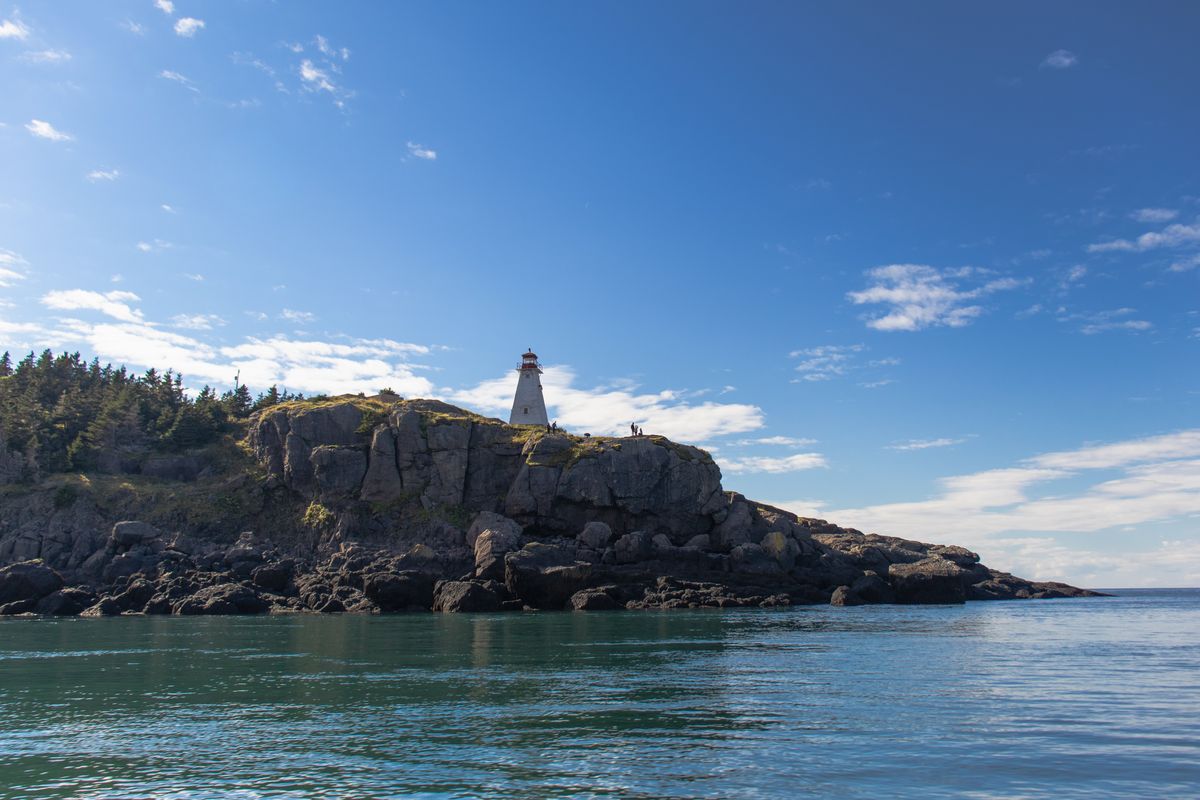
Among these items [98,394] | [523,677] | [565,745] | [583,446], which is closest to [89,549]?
[98,394]

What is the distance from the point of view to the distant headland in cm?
7088

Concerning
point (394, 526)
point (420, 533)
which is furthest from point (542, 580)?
point (394, 526)

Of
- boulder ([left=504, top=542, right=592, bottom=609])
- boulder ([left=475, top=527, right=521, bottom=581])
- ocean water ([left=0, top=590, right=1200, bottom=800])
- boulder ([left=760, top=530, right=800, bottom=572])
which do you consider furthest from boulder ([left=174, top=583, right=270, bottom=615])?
boulder ([left=760, top=530, right=800, bottom=572])

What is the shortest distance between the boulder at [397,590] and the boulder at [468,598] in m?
1.62

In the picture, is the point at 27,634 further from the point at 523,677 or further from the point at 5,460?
the point at 5,460

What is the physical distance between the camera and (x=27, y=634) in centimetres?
5028

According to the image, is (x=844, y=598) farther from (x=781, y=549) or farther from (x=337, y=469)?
(x=337, y=469)

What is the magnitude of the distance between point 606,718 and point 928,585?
2623 inches

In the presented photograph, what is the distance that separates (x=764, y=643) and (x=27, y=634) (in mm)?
44193

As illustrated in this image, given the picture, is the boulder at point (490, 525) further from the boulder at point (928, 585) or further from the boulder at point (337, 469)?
the boulder at point (928, 585)

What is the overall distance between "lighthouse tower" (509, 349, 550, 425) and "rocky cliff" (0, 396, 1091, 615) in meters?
12.1

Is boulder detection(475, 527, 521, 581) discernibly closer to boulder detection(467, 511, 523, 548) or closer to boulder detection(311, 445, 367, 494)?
boulder detection(467, 511, 523, 548)

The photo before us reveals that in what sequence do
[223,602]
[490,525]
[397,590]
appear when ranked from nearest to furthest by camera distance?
[223,602], [397,590], [490,525]

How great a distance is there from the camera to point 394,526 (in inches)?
3420
